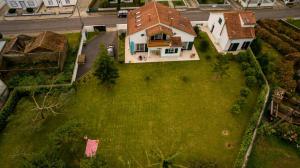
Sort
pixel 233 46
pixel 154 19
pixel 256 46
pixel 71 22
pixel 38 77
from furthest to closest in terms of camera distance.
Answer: pixel 71 22 < pixel 233 46 < pixel 256 46 < pixel 154 19 < pixel 38 77

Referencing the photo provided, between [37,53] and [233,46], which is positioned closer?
[37,53]

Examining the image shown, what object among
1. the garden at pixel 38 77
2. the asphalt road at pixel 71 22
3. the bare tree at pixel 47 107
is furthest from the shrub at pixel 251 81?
the bare tree at pixel 47 107

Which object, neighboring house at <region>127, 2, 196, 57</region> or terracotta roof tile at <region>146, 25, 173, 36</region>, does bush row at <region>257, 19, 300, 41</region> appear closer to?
neighboring house at <region>127, 2, 196, 57</region>

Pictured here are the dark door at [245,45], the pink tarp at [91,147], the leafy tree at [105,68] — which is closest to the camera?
the pink tarp at [91,147]

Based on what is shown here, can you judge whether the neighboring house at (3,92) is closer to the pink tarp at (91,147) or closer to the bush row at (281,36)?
the pink tarp at (91,147)

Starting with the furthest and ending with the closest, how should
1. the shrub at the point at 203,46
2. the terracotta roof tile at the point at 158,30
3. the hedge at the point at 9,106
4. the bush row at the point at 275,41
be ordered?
the shrub at the point at 203,46, the bush row at the point at 275,41, the terracotta roof tile at the point at 158,30, the hedge at the point at 9,106

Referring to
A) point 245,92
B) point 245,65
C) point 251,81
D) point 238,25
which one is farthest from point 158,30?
point 251,81

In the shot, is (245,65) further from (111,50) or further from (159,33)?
(111,50)
